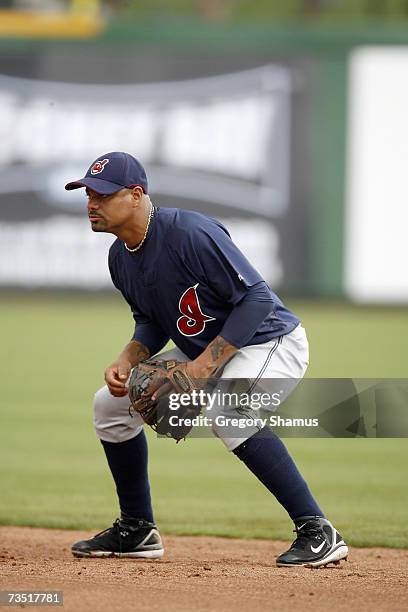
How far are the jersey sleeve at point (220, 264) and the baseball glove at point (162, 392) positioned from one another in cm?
35

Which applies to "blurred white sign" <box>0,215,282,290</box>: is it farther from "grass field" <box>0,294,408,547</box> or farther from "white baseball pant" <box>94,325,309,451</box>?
"white baseball pant" <box>94,325,309,451</box>

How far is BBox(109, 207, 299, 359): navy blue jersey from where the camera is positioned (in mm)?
4430

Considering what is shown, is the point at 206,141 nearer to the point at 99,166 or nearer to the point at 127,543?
the point at 127,543

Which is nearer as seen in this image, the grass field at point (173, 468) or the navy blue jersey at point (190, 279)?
the navy blue jersey at point (190, 279)

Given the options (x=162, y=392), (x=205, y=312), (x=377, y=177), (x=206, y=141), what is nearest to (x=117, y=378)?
(x=162, y=392)

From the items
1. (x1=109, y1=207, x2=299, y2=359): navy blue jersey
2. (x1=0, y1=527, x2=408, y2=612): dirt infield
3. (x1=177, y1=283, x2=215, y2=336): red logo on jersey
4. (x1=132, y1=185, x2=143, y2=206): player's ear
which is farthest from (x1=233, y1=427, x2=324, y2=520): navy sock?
(x1=132, y1=185, x2=143, y2=206): player's ear

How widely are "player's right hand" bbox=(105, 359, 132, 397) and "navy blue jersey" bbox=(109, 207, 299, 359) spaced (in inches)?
9.8

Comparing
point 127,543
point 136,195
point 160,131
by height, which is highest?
point 160,131

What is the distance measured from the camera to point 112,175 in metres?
4.46

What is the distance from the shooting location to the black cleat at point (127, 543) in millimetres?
4992

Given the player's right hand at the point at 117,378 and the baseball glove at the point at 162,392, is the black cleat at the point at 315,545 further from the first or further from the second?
the player's right hand at the point at 117,378

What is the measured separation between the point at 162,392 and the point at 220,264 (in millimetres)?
545

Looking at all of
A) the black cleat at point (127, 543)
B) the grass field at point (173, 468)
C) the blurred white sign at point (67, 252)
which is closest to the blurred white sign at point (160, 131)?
the blurred white sign at point (67, 252)

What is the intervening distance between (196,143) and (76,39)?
98.1 inches
